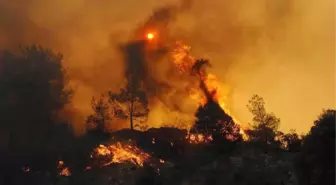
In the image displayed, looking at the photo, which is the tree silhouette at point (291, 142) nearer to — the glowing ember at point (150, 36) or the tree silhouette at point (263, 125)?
the tree silhouette at point (263, 125)

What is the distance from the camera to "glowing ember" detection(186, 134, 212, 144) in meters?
122

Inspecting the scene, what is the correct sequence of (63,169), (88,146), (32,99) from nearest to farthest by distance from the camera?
(32,99)
(63,169)
(88,146)

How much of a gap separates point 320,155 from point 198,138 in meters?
74.1

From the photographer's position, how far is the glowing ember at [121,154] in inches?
4776

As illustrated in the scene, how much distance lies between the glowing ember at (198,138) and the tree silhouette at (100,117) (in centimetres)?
2377

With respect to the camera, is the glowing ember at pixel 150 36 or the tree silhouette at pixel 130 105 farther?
the glowing ember at pixel 150 36

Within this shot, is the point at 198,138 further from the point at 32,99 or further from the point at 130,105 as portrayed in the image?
the point at 32,99

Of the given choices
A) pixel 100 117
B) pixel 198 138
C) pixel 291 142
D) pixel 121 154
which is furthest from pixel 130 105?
pixel 291 142

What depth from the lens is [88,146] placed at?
124062mm

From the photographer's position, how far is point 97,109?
135625 millimetres

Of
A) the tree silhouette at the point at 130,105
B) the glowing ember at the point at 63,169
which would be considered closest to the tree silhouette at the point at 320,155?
the glowing ember at the point at 63,169

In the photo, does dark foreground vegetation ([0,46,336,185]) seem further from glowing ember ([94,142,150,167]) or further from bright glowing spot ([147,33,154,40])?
bright glowing spot ([147,33,154,40])

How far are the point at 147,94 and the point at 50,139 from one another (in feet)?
140

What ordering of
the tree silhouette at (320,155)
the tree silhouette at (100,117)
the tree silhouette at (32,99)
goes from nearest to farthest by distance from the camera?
the tree silhouette at (320,155) → the tree silhouette at (32,99) → the tree silhouette at (100,117)
